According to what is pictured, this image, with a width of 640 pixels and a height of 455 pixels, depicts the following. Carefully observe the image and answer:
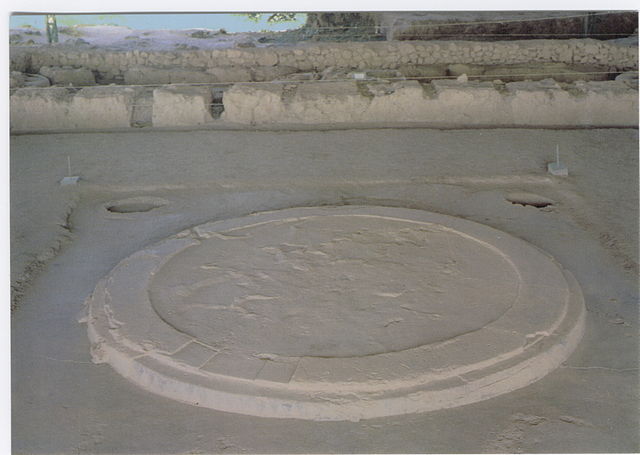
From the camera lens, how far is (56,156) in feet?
24.0

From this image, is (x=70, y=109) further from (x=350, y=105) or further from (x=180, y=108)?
(x=350, y=105)

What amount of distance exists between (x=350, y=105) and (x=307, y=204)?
2277 millimetres

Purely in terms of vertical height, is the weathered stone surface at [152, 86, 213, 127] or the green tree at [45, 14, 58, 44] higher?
the green tree at [45, 14, 58, 44]

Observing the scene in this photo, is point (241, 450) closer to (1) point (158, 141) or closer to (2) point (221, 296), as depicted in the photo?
(2) point (221, 296)

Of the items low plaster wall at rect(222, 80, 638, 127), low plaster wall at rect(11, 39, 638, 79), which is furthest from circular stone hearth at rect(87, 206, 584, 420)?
low plaster wall at rect(11, 39, 638, 79)

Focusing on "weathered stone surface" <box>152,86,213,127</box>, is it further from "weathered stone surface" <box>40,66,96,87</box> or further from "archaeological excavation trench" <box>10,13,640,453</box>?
"weathered stone surface" <box>40,66,96,87</box>

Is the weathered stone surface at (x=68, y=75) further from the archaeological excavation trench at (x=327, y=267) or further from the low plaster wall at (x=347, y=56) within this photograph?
the archaeological excavation trench at (x=327, y=267)

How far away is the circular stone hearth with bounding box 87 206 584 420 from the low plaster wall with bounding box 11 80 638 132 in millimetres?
2847

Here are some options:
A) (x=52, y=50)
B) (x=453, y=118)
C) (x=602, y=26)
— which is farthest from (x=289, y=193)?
(x=602, y=26)

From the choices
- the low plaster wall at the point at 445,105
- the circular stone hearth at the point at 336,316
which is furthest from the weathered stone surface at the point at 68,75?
the circular stone hearth at the point at 336,316

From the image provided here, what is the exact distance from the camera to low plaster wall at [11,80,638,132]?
7867 millimetres

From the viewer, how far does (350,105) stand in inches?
314

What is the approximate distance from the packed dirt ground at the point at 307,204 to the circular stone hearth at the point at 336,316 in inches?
4.9

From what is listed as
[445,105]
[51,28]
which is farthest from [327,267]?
[51,28]
